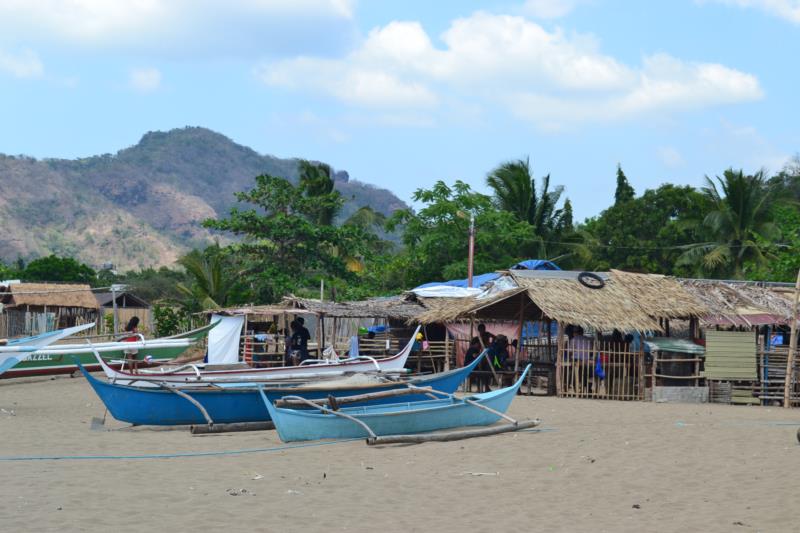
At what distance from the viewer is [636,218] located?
125 feet

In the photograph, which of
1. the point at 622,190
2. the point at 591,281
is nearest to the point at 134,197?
the point at 622,190

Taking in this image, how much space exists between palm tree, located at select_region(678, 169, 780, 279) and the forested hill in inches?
2347

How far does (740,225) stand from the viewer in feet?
103

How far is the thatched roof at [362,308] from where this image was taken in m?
22.6

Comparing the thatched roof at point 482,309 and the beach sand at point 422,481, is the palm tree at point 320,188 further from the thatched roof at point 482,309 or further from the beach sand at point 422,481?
the beach sand at point 422,481

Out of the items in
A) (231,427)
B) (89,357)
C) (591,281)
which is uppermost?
(591,281)

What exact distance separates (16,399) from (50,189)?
3490 inches

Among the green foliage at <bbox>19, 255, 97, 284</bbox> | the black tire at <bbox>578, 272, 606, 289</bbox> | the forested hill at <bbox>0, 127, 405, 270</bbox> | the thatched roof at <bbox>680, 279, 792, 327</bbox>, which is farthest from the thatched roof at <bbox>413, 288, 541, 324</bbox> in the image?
the forested hill at <bbox>0, 127, 405, 270</bbox>

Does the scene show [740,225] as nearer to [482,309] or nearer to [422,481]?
[482,309]

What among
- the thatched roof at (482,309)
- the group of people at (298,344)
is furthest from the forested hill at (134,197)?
the thatched roof at (482,309)

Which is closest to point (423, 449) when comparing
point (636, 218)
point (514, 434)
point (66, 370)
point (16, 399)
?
point (514, 434)

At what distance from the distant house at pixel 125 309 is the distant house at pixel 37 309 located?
3.11 feet

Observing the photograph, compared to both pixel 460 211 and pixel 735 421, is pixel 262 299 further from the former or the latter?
pixel 735 421

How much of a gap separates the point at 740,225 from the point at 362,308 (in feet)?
47.9
